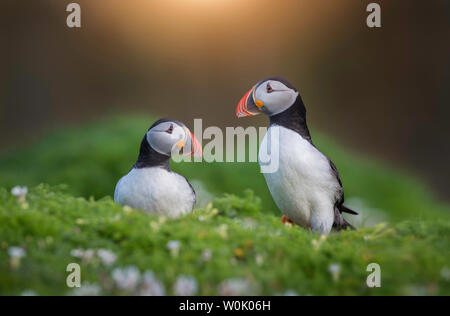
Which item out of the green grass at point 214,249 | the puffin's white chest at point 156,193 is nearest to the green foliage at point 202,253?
the green grass at point 214,249

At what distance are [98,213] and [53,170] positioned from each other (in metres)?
3.06

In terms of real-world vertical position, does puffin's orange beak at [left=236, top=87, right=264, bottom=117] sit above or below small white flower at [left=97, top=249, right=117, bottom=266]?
above

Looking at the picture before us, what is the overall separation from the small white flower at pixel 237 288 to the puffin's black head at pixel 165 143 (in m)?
1.23

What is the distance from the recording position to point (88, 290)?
5.57ft

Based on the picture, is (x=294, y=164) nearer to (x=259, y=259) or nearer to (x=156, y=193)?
(x=156, y=193)

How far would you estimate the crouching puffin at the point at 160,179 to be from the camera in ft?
8.96

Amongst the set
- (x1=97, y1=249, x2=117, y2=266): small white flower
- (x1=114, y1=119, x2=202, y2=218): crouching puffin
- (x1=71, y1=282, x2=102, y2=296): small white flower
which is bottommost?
(x1=71, y1=282, x2=102, y2=296): small white flower

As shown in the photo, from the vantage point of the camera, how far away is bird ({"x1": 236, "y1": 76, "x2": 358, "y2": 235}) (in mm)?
2807

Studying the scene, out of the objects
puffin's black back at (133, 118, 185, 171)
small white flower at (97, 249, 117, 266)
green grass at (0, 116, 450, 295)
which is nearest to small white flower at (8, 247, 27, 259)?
green grass at (0, 116, 450, 295)

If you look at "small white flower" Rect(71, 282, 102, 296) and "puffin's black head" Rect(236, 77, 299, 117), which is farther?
"puffin's black head" Rect(236, 77, 299, 117)

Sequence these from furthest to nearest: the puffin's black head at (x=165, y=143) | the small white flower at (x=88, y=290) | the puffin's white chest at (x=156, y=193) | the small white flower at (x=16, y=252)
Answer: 1. the puffin's black head at (x=165, y=143)
2. the puffin's white chest at (x=156, y=193)
3. the small white flower at (x=16, y=252)
4. the small white flower at (x=88, y=290)

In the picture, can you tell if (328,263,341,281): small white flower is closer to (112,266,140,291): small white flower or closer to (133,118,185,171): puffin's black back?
(112,266,140,291): small white flower

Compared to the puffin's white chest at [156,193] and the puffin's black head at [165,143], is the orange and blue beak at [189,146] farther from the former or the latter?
the puffin's white chest at [156,193]

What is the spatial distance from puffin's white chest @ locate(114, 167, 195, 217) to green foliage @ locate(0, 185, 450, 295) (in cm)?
34
